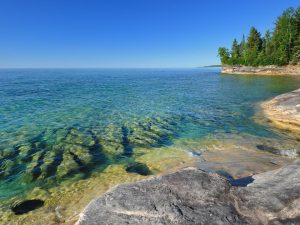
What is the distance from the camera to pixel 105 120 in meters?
20.9

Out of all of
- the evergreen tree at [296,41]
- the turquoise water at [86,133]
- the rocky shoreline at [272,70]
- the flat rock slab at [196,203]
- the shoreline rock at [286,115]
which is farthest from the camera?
the evergreen tree at [296,41]

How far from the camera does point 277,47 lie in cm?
9012

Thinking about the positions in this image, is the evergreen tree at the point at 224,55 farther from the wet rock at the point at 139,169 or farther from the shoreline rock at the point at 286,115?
the wet rock at the point at 139,169

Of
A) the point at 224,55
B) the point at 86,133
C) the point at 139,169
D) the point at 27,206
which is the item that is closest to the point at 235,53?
the point at 224,55

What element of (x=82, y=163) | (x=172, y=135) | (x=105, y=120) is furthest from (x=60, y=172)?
(x=105, y=120)

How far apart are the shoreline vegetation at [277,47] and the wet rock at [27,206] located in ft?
274

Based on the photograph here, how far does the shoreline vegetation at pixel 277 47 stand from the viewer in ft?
270

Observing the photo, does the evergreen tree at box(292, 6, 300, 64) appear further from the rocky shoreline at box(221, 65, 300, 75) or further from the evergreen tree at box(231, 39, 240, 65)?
the evergreen tree at box(231, 39, 240, 65)

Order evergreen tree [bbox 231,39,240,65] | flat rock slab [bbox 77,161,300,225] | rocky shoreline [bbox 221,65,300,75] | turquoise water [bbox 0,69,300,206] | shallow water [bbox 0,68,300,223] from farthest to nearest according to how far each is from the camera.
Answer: evergreen tree [bbox 231,39,240,65] < rocky shoreline [bbox 221,65,300,75] < turquoise water [bbox 0,69,300,206] < shallow water [bbox 0,68,300,223] < flat rock slab [bbox 77,161,300,225]

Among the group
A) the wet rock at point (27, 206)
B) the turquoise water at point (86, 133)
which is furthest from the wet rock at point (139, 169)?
the wet rock at point (27, 206)

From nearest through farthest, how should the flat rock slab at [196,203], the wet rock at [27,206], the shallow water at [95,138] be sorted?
the flat rock slab at [196,203] < the wet rock at [27,206] < the shallow water at [95,138]

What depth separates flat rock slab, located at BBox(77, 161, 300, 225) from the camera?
17.9ft

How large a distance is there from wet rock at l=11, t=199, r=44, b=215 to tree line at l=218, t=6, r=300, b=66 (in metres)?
91.4

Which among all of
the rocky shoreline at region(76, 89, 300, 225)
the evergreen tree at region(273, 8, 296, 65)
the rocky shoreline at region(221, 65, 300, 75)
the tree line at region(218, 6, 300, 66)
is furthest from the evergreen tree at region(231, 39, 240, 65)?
the rocky shoreline at region(76, 89, 300, 225)
